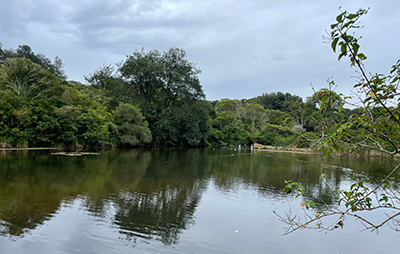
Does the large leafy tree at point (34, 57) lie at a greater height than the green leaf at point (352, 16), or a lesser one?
greater

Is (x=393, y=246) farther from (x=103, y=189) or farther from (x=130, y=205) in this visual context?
(x=103, y=189)

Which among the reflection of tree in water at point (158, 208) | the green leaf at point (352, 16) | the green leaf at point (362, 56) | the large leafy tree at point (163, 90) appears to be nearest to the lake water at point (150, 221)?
the reflection of tree in water at point (158, 208)

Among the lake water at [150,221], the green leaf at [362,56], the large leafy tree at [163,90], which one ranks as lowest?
the lake water at [150,221]

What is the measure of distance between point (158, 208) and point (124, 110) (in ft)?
77.1

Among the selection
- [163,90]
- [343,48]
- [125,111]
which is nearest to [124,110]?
[125,111]

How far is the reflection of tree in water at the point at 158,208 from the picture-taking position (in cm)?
530

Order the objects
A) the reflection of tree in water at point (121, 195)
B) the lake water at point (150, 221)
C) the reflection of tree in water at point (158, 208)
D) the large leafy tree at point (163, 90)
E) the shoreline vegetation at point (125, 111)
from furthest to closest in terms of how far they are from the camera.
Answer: the large leafy tree at point (163, 90) < the shoreline vegetation at point (125, 111) < the reflection of tree in water at point (121, 195) < the reflection of tree in water at point (158, 208) < the lake water at point (150, 221)

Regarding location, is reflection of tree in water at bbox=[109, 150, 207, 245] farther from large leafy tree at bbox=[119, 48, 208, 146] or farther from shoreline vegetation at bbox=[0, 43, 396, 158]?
large leafy tree at bbox=[119, 48, 208, 146]

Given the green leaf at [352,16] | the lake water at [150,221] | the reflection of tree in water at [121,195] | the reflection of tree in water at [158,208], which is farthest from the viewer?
the reflection of tree in water at [121,195]

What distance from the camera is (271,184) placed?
11.3 meters

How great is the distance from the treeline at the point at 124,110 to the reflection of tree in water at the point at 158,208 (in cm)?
413

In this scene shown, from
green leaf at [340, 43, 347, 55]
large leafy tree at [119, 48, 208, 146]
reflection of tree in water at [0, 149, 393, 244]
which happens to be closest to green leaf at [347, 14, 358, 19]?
green leaf at [340, 43, 347, 55]

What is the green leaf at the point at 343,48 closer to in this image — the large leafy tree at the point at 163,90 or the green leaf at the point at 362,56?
the green leaf at the point at 362,56

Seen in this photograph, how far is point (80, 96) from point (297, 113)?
40868 mm
